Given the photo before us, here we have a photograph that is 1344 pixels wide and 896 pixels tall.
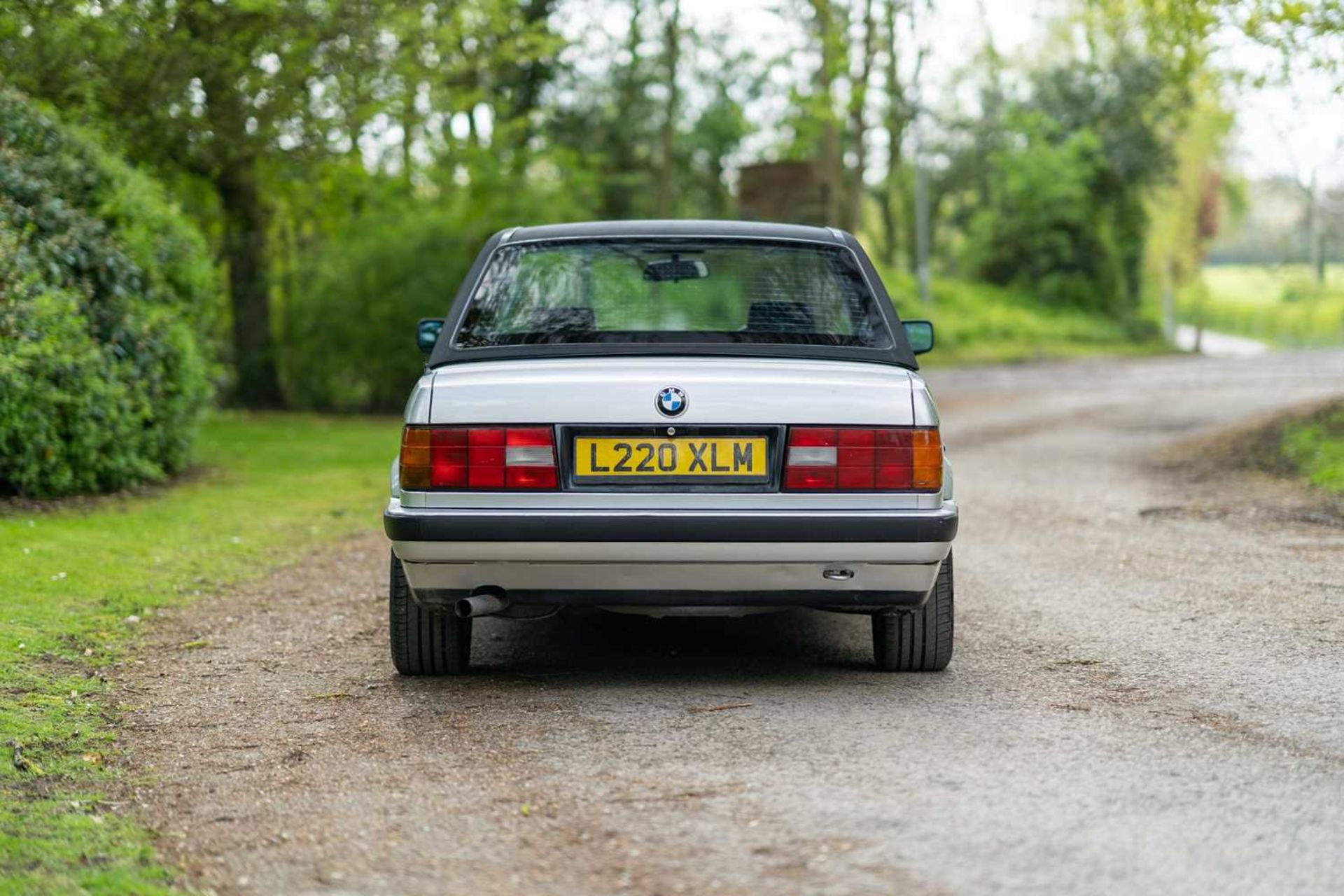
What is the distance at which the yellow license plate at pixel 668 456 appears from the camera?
5.11 metres

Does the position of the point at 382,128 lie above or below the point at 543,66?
below

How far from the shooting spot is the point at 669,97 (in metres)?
27.2

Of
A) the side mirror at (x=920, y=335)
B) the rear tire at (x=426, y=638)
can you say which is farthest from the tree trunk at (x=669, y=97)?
the rear tire at (x=426, y=638)

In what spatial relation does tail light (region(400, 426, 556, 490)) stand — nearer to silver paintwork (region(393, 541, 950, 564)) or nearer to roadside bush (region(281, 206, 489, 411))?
silver paintwork (region(393, 541, 950, 564))

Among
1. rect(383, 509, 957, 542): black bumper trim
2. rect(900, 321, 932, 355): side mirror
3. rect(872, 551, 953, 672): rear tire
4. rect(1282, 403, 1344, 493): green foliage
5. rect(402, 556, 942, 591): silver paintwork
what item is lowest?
rect(1282, 403, 1344, 493): green foliage

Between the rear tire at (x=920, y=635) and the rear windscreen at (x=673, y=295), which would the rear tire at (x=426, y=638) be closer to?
the rear windscreen at (x=673, y=295)

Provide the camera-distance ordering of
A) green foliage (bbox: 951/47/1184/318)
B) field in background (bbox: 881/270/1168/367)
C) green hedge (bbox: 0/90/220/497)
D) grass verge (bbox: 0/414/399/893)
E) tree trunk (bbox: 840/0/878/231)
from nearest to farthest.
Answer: grass verge (bbox: 0/414/399/893)
green hedge (bbox: 0/90/220/497)
tree trunk (bbox: 840/0/878/231)
field in background (bbox: 881/270/1168/367)
green foliage (bbox: 951/47/1184/318)

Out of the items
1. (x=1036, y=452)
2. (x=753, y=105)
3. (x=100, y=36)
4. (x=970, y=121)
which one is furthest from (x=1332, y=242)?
(x=970, y=121)

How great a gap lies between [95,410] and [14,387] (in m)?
1.03

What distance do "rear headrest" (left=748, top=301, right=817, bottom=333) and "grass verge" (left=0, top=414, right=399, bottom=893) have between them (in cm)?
261

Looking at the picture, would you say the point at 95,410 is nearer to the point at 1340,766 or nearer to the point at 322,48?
the point at 322,48

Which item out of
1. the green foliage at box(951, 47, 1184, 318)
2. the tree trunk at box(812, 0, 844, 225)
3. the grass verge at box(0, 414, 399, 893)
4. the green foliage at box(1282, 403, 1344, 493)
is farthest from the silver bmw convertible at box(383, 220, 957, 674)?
the green foliage at box(951, 47, 1184, 318)

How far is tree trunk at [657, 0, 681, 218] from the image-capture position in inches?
1039

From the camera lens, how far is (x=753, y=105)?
44000 mm
